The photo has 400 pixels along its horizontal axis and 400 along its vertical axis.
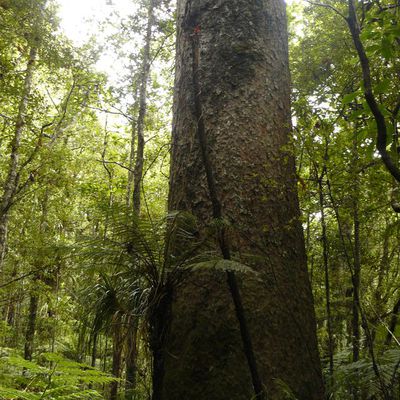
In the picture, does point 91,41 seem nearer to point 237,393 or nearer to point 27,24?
point 27,24

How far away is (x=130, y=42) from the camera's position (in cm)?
1025

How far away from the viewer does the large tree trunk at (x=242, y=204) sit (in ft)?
6.70

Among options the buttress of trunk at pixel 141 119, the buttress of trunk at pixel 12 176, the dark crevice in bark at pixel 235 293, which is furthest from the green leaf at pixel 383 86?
the buttress of trunk at pixel 12 176

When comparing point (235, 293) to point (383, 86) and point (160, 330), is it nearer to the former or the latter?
point (160, 330)

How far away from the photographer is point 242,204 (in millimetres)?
2393

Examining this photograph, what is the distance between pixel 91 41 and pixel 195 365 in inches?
416

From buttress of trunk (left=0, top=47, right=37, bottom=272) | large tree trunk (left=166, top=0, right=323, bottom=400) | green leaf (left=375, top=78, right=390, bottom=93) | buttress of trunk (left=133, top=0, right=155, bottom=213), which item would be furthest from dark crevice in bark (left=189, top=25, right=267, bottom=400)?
buttress of trunk (left=0, top=47, right=37, bottom=272)

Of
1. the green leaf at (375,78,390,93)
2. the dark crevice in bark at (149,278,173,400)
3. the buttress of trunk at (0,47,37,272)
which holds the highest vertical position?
the buttress of trunk at (0,47,37,272)

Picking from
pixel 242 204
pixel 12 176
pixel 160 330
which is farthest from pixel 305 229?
pixel 12 176

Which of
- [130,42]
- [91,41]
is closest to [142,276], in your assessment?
[130,42]

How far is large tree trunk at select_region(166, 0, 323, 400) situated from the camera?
2043mm

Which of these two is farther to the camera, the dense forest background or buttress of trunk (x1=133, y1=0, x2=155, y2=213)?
buttress of trunk (x1=133, y1=0, x2=155, y2=213)

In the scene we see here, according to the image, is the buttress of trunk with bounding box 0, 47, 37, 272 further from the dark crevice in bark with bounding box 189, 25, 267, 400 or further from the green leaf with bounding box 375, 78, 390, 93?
the green leaf with bounding box 375, 78, 390, 93

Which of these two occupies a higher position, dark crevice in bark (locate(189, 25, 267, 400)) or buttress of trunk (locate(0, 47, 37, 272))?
buttress of trunk (locate(0, 47, 37, 272))
